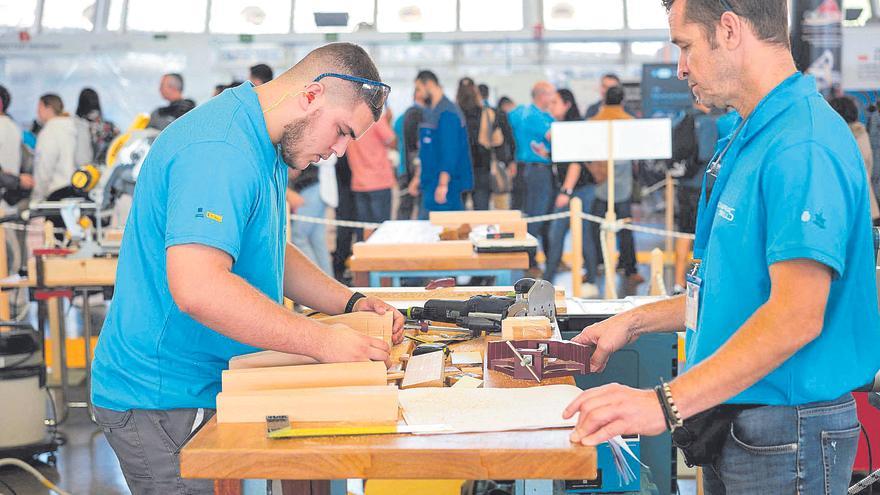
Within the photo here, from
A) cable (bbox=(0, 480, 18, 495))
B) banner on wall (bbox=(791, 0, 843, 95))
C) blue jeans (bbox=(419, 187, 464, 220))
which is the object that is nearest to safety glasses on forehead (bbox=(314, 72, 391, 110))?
cable (bbox=(0, 480, 18, 495))

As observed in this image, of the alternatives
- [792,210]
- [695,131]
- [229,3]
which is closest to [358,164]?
[695,131]

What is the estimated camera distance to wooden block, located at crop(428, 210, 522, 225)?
214 inches

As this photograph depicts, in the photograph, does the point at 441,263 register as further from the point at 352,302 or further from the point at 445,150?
the point at 445,150

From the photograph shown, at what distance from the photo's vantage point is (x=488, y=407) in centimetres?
173

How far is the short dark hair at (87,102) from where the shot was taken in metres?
8.80

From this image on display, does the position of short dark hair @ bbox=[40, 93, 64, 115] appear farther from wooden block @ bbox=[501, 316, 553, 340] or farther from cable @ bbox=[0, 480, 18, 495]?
wooden block @ bbox=[501, 316, 553, 340]

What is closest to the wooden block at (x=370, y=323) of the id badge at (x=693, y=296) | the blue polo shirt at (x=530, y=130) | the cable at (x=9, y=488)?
the id badge at (x=693, y=296)

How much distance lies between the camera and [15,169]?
8.25m

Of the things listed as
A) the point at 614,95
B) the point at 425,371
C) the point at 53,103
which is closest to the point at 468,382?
the point at 425,371

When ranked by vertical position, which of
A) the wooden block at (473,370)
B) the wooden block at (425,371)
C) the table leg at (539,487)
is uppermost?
the wooden block at (425,371)

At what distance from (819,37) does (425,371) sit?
5.31m

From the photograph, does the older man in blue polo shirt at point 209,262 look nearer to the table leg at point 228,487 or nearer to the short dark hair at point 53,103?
the table leg at point 228,487

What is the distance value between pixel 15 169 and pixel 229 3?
4.78 m

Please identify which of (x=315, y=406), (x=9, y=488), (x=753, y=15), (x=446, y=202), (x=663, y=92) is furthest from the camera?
(x=663, y=92)
